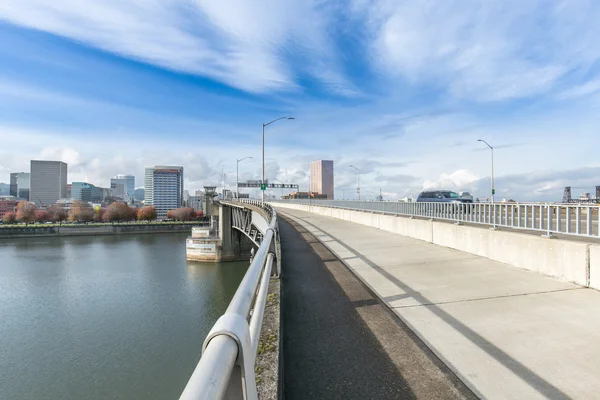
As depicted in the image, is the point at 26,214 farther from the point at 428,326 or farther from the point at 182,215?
the point at 428,326

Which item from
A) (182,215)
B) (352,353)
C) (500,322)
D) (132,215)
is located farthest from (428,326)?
(132,215)

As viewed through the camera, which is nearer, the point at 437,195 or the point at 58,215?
the point at 437,195

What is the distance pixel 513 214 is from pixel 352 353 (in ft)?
24.0

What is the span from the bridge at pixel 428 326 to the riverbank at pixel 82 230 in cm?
10452

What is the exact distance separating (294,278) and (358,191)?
43373 mm

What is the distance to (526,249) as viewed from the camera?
760 centimetres

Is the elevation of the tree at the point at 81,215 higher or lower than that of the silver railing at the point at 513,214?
lower

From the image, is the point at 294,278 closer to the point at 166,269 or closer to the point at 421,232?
the point at 421,232

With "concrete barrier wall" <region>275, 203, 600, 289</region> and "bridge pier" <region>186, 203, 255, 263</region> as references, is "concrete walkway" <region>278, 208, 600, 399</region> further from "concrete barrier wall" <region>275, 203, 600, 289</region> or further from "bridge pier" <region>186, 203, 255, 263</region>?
"bridge pier" <region>186, 203, 255, 263</region>

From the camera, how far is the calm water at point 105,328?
51.2ft

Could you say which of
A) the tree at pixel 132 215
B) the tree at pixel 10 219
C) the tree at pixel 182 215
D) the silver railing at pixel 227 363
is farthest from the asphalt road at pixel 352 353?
the tree at pixel 10 219

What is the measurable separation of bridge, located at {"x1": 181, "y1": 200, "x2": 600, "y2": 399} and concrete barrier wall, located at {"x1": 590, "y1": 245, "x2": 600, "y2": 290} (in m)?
0.02

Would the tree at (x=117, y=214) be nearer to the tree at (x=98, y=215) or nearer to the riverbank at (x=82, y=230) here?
the tree at (x=98, y=215)

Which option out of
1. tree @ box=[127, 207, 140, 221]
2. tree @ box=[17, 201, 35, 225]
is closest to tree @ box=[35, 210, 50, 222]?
tree @ box=[17, 201, 35, 225]
